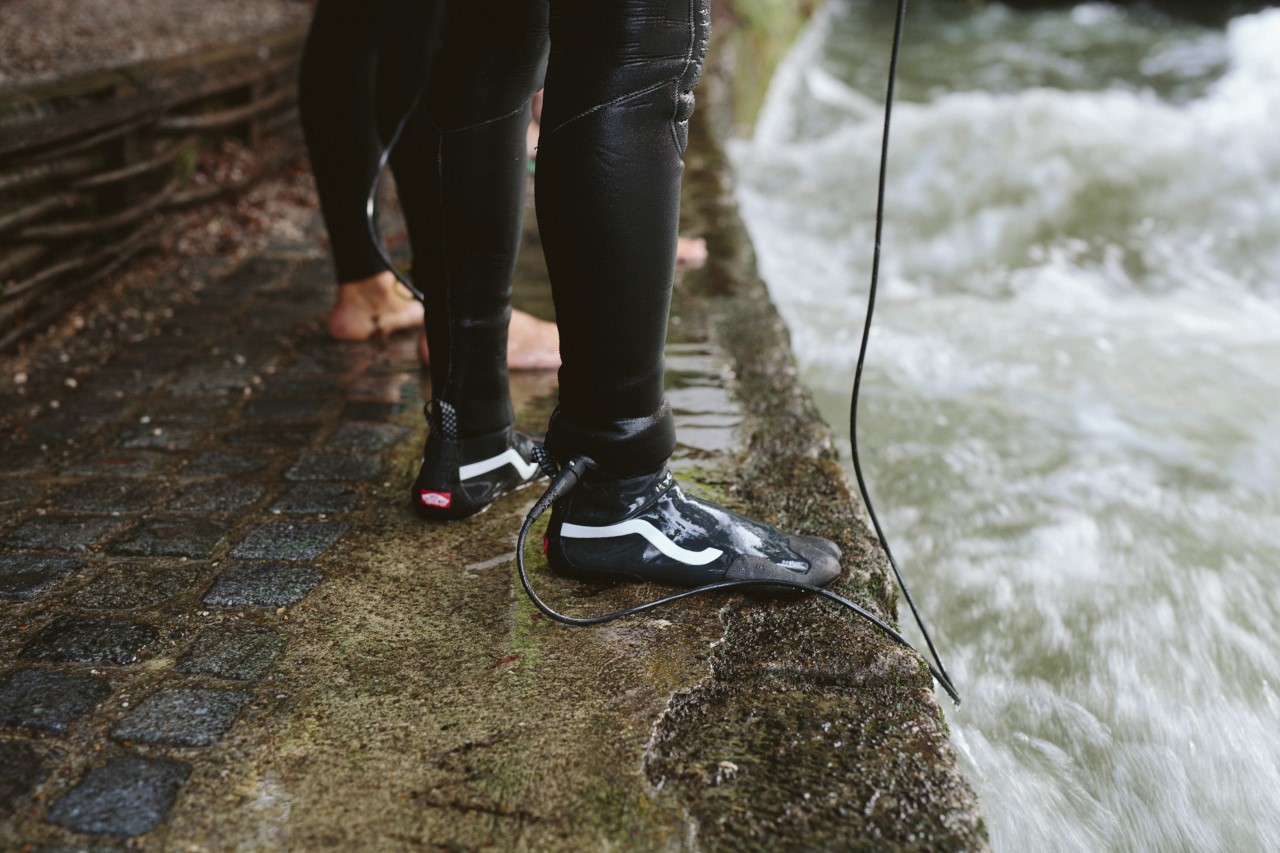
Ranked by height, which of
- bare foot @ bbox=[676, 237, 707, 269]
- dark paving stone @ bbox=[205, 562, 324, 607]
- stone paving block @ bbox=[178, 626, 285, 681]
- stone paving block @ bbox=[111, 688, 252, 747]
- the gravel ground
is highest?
the gravel ground

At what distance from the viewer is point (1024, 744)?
1.53 metres

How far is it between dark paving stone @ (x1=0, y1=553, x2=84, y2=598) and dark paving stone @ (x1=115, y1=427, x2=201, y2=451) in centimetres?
46

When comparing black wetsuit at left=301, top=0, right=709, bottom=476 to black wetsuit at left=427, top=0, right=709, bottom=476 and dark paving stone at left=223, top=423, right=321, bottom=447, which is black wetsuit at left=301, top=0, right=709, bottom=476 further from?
dark paving stone at left=223, top=423, right=321, bottom=447

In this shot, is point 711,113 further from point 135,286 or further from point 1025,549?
point 1025,549

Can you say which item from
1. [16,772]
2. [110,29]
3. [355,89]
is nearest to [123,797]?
[16,772]

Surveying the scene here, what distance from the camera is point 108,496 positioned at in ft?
5.88

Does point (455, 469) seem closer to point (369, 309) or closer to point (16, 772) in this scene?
point (16, 772)

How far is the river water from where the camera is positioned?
1.54 meters

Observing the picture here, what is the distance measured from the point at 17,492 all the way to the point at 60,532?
230mm

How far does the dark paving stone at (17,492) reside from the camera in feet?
5.79

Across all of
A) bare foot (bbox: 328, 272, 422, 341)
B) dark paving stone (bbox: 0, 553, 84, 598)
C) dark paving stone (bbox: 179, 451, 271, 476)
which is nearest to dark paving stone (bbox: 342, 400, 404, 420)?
dark paving stone (bbox: 179, 451, 271, 476)

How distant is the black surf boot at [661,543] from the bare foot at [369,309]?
1.33 metres

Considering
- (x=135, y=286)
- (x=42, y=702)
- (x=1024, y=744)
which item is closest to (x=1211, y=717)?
(x=1024, y=744)

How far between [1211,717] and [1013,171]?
415cm
